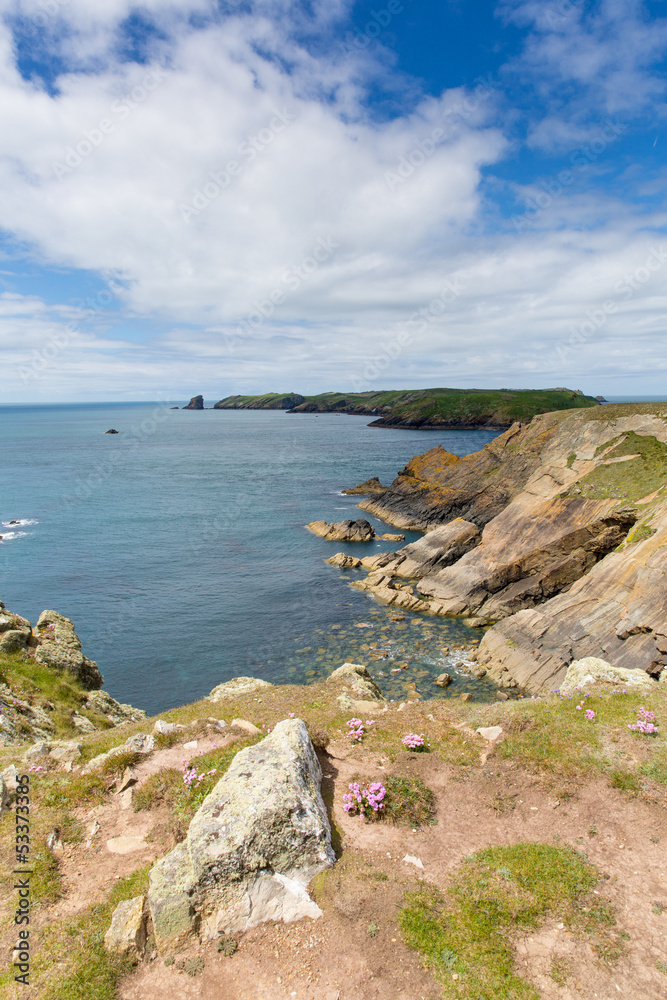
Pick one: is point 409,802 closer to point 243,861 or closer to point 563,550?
point 243,861

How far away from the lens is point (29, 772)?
41.9 ft

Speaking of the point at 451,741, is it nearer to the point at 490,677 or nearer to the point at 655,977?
the point at 655,977

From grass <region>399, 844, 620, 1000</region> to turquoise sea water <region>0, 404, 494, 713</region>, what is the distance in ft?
67.4

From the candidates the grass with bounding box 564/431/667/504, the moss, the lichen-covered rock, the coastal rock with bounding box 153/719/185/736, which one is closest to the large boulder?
the lichen-covered rock

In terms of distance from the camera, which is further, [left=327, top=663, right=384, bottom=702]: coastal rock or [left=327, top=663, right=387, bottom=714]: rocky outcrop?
[left=327, top=663, right=384, bottom=702]: coastal rock

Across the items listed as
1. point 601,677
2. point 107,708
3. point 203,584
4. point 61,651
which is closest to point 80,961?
point 107,708

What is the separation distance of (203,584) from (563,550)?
32.9m

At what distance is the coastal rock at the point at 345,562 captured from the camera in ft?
175

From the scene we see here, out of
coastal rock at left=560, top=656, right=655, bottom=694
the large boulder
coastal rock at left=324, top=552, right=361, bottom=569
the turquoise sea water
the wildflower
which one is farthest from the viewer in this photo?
coastal rock at left=324, top=552, right=361, bottom=569

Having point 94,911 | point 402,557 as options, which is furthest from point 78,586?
point 94,911

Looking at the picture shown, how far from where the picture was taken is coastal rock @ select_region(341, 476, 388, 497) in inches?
3418

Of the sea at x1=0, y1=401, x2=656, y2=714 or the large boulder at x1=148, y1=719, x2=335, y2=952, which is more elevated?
the large boulder at x1=148, y1=719, x2=335, y2=952

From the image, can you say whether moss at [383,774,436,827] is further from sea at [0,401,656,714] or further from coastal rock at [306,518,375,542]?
coastal rock at [306,518,375,542]

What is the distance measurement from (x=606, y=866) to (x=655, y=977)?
2.02 m
